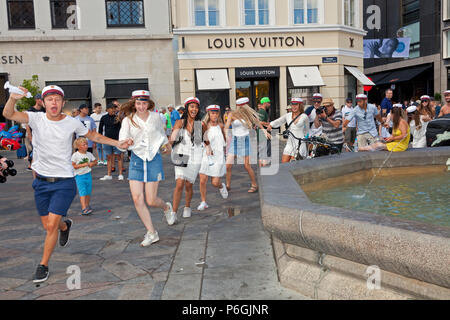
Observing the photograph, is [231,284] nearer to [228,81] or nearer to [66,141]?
[66,141]

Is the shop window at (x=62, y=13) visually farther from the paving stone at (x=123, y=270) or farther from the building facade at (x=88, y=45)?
the paving stone at (x=123, y=270)

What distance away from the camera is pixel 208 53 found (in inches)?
845

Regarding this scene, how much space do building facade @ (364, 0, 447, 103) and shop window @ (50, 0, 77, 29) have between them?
2184 cm

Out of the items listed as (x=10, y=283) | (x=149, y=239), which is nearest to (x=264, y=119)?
(x=149, y=239)

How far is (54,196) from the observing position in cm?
441

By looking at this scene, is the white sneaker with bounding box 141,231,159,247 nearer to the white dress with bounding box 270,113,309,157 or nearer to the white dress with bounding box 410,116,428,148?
the white dress with bounding box 270,113,309,157

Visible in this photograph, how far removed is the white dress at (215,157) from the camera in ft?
22.5

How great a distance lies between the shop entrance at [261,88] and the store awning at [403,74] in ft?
52.3

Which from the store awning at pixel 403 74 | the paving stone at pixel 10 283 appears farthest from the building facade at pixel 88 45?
the store awning at pixel 403 74

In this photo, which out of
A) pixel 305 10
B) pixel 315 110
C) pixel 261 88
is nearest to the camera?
pixel 315 110

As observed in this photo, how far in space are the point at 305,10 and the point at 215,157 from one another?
16.9 metres

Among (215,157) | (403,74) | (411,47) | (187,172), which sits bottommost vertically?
(187,172)

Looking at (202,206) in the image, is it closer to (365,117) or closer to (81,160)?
(81,160)

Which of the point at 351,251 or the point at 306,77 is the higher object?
the point at 306,77
